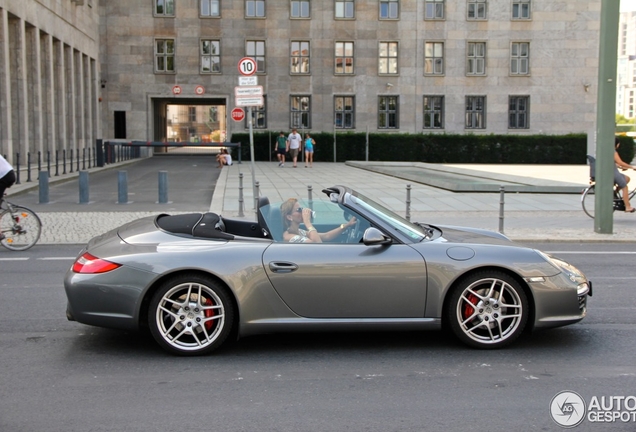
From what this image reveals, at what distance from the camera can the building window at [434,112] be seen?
170ft

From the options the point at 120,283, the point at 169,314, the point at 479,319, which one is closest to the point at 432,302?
the point at 479,319

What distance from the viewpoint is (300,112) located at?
5119 centimetres

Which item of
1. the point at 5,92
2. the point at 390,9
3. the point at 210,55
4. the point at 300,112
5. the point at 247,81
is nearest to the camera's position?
the point at 247,81

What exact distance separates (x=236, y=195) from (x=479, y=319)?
15.9 metres

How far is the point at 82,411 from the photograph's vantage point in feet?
16.0

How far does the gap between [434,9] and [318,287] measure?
4836 cm

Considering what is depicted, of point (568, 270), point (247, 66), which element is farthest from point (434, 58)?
point (568, 270)

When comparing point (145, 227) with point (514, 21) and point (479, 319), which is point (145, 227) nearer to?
point (479, 319)

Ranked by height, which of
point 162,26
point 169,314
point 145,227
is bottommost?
point 169,314

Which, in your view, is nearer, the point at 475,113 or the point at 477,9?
the point at 477,9

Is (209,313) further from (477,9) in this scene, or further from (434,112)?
(477,9)

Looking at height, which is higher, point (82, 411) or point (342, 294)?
point (342, 294)

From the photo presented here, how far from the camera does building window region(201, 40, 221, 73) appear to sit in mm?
50312

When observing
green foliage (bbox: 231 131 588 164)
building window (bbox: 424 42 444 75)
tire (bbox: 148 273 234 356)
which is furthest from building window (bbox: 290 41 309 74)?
tire (bbox: 148 273 234 356)
